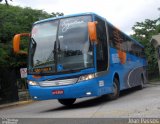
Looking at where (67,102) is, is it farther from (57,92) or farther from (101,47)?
(101,47)

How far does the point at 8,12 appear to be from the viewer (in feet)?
115

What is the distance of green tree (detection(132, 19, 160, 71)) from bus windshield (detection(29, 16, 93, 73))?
2831cm

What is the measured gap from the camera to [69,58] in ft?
54.5

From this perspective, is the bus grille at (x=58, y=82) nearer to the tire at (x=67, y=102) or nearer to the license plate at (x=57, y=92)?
the license plate at (x=57, y=92)

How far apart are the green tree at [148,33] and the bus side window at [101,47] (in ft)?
88.5

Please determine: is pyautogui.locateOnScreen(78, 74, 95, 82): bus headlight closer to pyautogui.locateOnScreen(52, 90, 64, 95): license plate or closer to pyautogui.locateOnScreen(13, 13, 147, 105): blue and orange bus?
pyautogui.locateOnScreen(13, 13, 147, 105): blue and orange bus

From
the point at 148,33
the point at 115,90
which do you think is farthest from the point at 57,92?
the point at 148,33

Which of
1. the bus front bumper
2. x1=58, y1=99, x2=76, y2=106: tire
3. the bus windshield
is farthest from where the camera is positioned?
x1=58, y1=99, x2=76, y2=106: tire

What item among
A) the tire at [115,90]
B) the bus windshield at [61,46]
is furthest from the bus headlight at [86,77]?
the tire at [115,90]

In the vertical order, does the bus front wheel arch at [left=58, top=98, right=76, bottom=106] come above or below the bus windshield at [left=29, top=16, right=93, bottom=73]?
below

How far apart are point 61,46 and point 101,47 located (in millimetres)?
1720

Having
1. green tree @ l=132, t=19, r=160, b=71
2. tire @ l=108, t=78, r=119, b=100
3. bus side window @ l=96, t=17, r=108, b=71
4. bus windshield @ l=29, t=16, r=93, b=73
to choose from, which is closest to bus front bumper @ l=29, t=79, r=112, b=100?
bus windshield @ l=29, t=16, r=93, b=73

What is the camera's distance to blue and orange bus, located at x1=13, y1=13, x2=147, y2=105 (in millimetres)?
16422

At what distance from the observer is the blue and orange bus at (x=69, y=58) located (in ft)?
53.9
